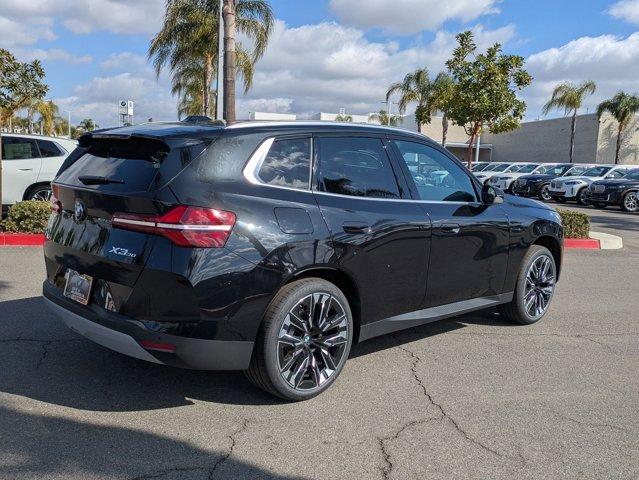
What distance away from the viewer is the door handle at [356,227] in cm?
408

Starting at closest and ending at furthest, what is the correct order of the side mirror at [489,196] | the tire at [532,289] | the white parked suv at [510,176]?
the side mirror at [489,196]
the tire at [532,289]
the white parked suv at [510,176]

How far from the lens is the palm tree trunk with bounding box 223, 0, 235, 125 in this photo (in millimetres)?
12781

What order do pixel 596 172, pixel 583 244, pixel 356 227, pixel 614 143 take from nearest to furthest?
1. pixel 356 227
2. pixel 583 244
3. pixel 596 172
4. pixel 614 143

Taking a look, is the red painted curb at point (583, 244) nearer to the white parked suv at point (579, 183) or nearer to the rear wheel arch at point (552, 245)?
the rear wheel arch at point (552, 245)

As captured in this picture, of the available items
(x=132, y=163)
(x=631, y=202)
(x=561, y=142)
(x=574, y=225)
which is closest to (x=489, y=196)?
(x=132, y=163)

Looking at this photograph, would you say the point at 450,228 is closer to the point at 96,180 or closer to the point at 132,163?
the point at 132,163

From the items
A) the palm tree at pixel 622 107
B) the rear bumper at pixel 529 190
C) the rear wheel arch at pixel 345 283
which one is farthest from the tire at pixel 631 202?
the palm tree at pixel 622 107

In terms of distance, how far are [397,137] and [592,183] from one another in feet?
63.5

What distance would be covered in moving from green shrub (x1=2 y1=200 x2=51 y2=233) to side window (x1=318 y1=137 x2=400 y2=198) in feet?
22.1

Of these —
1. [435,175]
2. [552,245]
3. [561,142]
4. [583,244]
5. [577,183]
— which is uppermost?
[561,142]

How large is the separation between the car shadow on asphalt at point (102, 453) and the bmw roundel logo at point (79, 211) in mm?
1216

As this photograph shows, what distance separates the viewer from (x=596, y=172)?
2470cm

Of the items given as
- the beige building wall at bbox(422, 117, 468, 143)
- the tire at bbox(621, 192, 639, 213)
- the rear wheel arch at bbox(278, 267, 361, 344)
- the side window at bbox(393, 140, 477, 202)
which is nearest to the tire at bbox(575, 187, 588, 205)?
the tire at bbox(621, 192, 639, 213)

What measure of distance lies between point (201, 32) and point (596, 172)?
16651 millimetres
